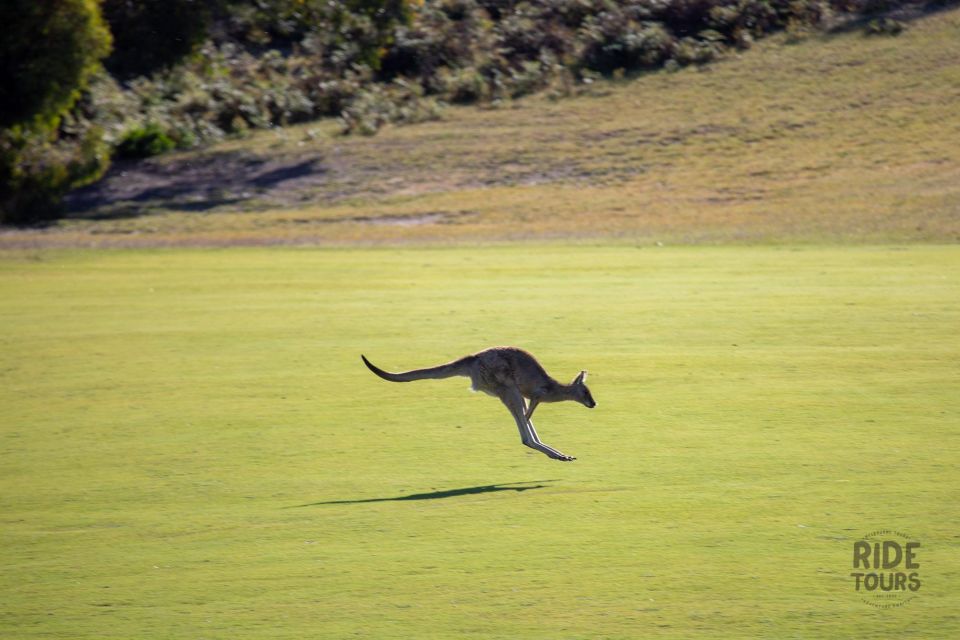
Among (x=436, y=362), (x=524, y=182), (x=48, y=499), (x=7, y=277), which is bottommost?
(x=524, y=182)

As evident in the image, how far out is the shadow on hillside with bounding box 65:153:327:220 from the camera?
129 feet

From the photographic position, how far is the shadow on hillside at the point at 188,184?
3944cm

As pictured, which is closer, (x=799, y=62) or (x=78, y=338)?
(x=78, y=338)

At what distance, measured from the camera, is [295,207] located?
38438mm

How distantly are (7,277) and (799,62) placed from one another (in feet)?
94.7

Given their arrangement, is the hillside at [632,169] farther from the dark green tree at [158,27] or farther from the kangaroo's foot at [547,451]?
the kangaroo's foot at [547,451]

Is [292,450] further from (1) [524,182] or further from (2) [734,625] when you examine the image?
(1) [524,182]

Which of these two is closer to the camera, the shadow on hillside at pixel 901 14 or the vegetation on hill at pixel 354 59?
the vegetation on hill at pixel 354 59

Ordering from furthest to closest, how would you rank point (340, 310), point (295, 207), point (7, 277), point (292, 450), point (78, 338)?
point (295, 207)
point (7, 277)
point (340, 310)
point (78, 338)
point (292, 450)

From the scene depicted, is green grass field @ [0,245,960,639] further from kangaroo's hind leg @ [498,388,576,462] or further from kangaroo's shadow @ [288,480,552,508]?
kangaroo's hind leg @ [498,388,576,462]

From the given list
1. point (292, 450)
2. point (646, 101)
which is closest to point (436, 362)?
point (292, 450)

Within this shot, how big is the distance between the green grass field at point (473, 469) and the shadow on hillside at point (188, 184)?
18145mm

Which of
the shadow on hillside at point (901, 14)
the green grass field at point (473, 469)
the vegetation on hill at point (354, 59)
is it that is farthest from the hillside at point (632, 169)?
the green grass field at point (473, 469)

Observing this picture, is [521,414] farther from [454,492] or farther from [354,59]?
[354,59]
